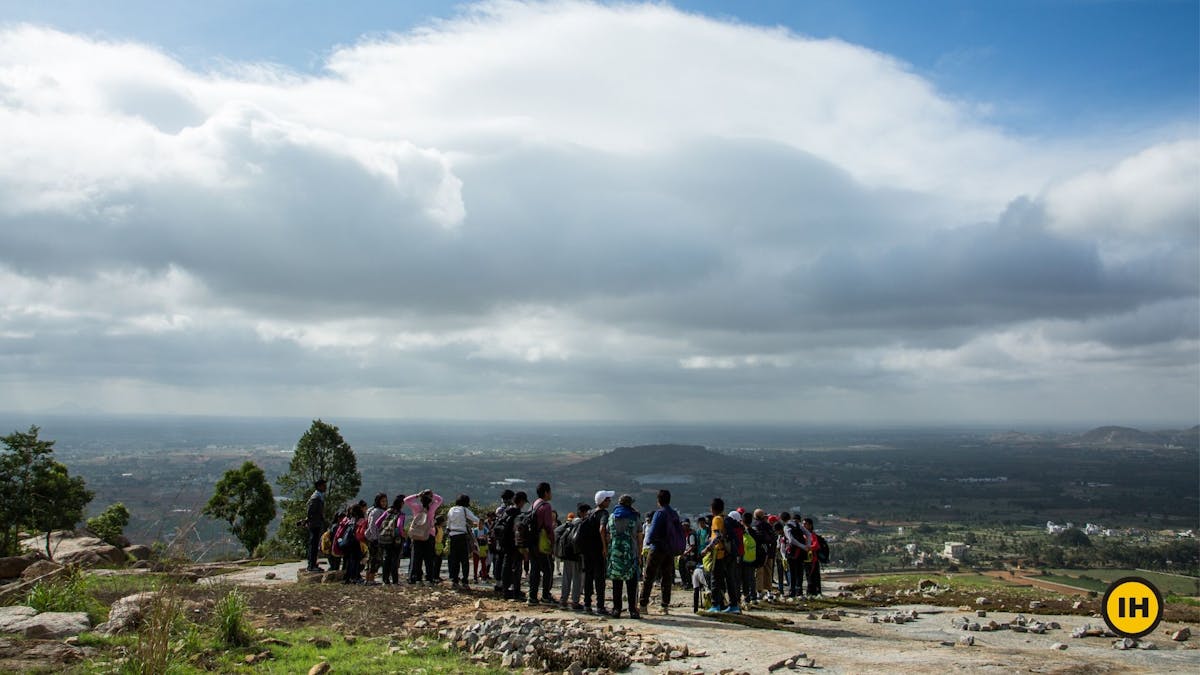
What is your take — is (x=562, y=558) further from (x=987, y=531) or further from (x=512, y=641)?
(x=987, y=531)

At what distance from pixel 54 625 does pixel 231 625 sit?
8.40ft

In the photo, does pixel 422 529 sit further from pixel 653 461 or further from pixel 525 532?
pixel 653 461

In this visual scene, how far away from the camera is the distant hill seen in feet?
542

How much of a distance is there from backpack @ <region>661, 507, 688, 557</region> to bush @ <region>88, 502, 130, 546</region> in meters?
37.2

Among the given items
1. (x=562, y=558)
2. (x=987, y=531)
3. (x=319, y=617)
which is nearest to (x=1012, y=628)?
(x=562, y=558)

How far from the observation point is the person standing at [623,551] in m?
13.0

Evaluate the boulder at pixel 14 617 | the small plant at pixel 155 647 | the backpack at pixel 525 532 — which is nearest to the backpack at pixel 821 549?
the backpack at pixel 525 532

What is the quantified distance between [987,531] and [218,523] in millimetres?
90239

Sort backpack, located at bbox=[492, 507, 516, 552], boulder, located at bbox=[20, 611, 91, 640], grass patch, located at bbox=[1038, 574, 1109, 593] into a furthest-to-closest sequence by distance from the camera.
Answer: grass patch, located at bbox=[1038, 574, 1109, 593] → backpack, located at bbox=[492, 507, 516, 552] → boulder, located at bbox=[20, 611, 91, 640]

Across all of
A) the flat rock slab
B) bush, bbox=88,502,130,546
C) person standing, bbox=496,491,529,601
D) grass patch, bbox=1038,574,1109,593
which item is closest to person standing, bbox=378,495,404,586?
person standing, bbox=496,491,529,601

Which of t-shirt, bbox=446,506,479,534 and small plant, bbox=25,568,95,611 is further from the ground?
t-shirt, bbox=446,506,479,534

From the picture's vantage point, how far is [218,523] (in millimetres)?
43125

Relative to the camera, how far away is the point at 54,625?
10633mm

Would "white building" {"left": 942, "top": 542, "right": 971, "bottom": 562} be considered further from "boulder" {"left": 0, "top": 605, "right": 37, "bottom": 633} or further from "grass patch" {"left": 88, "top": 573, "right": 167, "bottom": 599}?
"boulder" {"left": 0, "top": 605, "right": 37, "bottom": 633}
